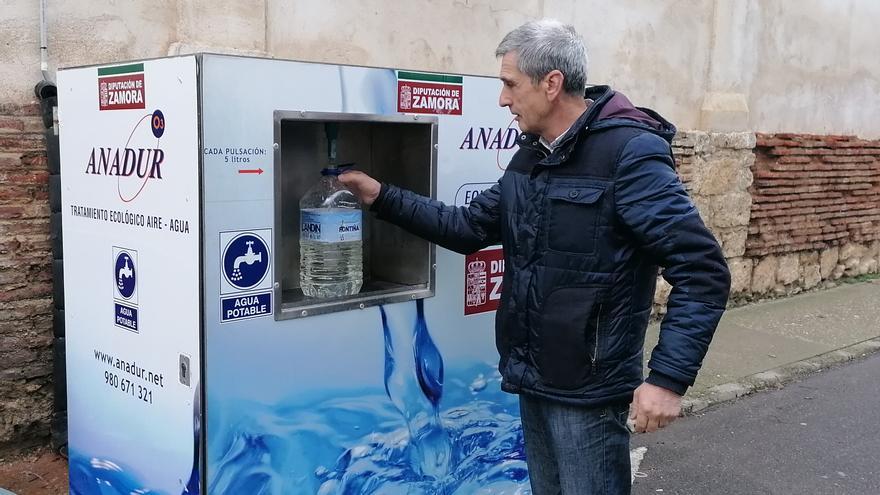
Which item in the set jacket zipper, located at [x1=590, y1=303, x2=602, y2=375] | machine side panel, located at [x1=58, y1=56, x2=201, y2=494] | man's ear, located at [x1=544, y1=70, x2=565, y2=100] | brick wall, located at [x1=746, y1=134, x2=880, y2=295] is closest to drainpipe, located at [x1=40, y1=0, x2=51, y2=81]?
machine side panel, located at [x1=58, y1=56, x2=201, y2=494]

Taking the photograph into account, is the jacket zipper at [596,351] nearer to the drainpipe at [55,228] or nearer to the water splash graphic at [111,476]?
the water splash graphic at [111,476]

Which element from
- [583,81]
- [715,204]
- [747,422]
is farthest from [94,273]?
[715,204]

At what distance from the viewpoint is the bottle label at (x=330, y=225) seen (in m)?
2.63

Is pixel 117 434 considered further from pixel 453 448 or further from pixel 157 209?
pixel 453 448

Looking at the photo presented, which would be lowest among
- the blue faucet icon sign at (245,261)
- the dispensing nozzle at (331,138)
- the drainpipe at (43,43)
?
the blue faucet icon sign at (245,261)

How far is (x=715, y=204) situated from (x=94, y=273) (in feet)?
19.2

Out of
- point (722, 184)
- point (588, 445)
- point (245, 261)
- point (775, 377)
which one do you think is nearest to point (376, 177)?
point (245, 261)

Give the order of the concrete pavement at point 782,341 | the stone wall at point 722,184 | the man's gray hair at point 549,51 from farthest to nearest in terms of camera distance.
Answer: the stone wall at point 722,184 < the concrete pavement at point 782,341 < the man's gray hair at point 549,51

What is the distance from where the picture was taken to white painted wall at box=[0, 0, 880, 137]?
3.70 meters

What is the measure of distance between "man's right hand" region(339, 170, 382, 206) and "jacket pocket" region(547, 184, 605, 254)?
0.58 meters

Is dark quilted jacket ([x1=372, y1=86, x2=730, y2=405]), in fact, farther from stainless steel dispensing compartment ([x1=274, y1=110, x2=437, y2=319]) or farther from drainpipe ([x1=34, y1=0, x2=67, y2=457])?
drainpipe ([x1=34, y1=0, x2=67, y2=457])

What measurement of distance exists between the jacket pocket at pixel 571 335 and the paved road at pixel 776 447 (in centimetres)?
195

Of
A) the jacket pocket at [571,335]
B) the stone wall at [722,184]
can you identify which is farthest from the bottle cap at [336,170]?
the stone wall at [722,184]

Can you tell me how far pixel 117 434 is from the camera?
102 inches
